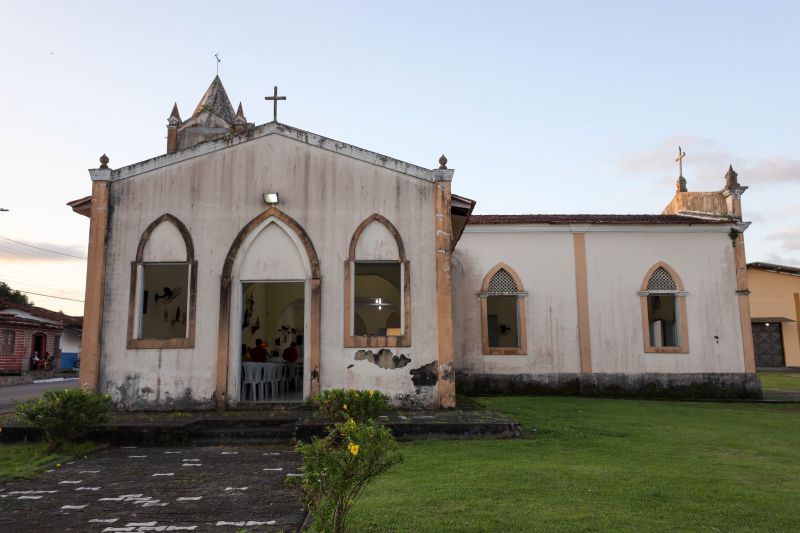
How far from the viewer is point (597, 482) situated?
20.2ft

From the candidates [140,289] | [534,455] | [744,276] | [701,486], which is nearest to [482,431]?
[534,455]

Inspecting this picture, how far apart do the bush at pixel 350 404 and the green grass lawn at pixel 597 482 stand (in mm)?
829

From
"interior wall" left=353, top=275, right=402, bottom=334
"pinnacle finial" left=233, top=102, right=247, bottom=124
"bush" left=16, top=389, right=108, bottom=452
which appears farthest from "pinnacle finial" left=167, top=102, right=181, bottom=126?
"bush" left=16, top=389, right=108, bottom=452

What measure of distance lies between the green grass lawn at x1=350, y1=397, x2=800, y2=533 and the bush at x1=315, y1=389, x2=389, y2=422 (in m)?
0.83

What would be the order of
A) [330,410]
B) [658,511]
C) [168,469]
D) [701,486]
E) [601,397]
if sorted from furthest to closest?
1. [601,397]
2. [330,410]
3. [168,469]
4. [701,486]
5. [658,511]

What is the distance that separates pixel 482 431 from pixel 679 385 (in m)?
10.1

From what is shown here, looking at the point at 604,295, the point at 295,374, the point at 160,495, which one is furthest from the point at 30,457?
the point at 604,295

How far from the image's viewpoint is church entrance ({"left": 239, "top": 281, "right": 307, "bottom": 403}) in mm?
13078

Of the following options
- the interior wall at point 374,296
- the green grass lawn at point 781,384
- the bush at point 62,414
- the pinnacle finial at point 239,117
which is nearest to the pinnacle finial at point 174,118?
the pinnacle finial at point 239,117

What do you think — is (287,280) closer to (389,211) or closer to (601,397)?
(389,211)

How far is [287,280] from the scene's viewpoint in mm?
11812

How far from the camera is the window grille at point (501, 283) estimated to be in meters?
17.9

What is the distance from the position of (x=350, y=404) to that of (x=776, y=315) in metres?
29.6

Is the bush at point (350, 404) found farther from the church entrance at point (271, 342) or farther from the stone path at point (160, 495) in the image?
the church entrance at point (271, 342)
